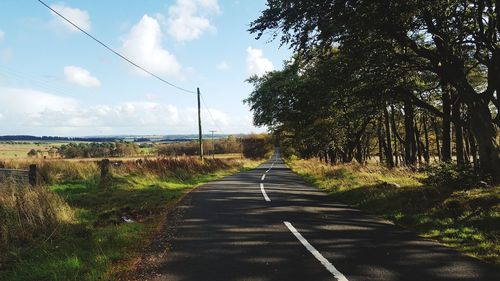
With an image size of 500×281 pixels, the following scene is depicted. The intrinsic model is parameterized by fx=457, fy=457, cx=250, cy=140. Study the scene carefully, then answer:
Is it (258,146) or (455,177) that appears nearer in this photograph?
(455,177)

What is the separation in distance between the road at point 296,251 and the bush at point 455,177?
Result: 360cm

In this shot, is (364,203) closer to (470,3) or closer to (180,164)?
(470,3)

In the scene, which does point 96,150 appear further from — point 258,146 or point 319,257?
point 319,257

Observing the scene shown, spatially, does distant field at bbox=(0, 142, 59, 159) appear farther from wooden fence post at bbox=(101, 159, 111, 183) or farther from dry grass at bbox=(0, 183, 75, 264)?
dry grass at bbox=(0, 183, 75, 264)

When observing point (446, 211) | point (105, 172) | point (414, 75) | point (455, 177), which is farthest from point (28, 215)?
point (414, 75)

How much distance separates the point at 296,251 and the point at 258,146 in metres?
141

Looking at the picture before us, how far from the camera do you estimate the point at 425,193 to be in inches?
519

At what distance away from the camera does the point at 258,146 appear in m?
148

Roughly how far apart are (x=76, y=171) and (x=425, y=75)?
2090 cm

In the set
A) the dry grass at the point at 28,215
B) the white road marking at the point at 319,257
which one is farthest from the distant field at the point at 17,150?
the white road marking at the point at 319,257

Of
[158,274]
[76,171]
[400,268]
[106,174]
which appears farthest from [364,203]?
[76,171]

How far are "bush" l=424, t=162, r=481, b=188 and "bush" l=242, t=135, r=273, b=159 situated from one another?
404 feet

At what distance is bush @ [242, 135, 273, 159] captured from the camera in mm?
142738

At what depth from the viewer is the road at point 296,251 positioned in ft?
20.7
